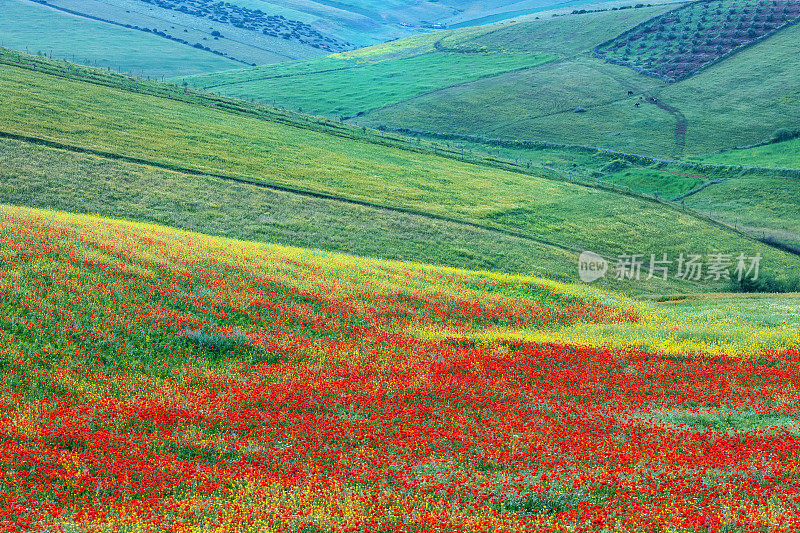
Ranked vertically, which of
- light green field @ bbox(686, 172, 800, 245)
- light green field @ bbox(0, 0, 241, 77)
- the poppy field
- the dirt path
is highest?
light green field @ bbox(0, 0, 241, 77)

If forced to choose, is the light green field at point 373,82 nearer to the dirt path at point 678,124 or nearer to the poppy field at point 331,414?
the dirt path at point 678,124

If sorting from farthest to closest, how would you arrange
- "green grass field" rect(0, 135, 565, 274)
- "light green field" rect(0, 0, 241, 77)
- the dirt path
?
"light green field" rect(0, 0, 241, 77) → the dirt path → "green grass field" rect(0, 135, 565, 274)

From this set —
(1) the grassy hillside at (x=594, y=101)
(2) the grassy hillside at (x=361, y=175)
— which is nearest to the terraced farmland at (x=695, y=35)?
(1) the grassy hillside at (x=594, y=101)

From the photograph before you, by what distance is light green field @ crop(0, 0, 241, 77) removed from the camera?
16612 centimetres

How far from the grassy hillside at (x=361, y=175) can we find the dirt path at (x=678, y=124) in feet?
133

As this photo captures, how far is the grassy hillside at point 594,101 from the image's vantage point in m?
113

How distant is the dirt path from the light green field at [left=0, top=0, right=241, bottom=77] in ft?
430

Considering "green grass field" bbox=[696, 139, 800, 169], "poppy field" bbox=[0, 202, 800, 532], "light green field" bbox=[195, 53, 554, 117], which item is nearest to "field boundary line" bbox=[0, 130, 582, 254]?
"poppy field" bbox=[0, 202, 800, 532]

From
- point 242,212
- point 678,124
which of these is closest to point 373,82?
point 678,124

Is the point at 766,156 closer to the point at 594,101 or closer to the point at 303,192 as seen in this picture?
Result: the point at 594,101

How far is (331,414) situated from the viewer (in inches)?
588

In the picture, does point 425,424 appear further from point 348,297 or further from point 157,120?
point 157,120

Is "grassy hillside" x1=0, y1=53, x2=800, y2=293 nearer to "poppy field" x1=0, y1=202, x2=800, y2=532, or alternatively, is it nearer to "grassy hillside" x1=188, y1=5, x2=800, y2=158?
"poppy field" x1=0, y1=202, x2=800, y2=532

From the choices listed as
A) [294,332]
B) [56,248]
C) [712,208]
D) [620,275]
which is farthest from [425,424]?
[712,208]
